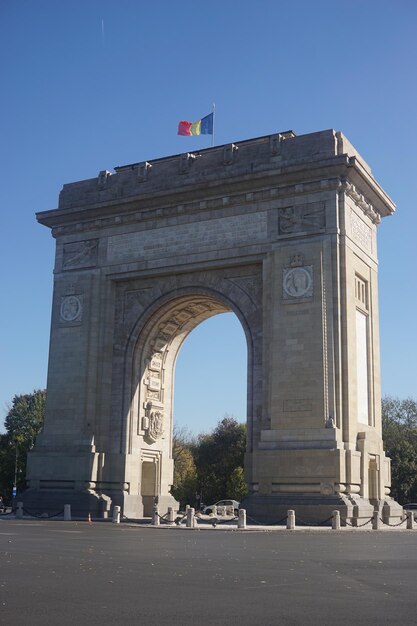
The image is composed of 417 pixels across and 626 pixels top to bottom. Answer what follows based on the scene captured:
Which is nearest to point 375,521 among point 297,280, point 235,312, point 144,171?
point 297,280

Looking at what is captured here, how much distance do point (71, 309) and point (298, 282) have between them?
13.0 meters

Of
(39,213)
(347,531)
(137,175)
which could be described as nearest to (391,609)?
(347,531)

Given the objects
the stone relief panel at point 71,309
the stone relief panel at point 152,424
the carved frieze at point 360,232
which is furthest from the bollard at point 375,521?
the stone relief panel at point 71,309

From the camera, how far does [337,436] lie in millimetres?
33344

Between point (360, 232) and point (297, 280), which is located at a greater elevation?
point (360, 232)

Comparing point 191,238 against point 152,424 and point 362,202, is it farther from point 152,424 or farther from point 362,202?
point 152,424

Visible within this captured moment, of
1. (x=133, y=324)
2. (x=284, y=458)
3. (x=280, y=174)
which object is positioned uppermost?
(x=280, y=174)

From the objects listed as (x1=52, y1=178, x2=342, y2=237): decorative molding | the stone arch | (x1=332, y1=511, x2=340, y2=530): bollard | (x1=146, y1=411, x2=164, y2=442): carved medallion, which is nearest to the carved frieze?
(x1=52, y1=178, x2=342, y2=237): decorative molding

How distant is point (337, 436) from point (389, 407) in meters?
42.5

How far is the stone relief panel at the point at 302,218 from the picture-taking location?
36.0m

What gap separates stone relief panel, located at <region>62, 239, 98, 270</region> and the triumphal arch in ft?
0.28

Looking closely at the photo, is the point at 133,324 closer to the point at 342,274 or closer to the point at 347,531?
the point at 342,274

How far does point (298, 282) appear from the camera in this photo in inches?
1411

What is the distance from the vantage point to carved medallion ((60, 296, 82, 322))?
41.6 metres
